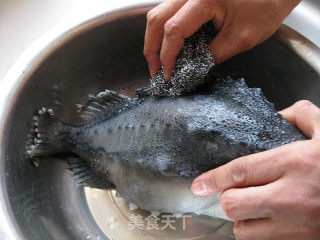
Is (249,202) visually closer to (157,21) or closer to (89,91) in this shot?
(157,21)

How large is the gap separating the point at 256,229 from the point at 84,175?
56cm

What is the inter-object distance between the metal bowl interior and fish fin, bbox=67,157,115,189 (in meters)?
0.08

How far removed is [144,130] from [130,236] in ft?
1.36

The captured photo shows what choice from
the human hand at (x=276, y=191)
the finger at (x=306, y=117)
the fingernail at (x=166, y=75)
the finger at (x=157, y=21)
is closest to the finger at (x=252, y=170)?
the human hand at (x=276, y=191)

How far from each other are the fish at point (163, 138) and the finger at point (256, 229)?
0.46 feet

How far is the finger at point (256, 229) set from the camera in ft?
2.16

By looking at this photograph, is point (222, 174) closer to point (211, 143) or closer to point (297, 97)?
point (211, 143)

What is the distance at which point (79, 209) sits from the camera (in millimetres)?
1059

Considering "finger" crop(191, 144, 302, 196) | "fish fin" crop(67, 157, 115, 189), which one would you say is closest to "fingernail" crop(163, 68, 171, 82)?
"finger" crop(191, 144, 302, 196)

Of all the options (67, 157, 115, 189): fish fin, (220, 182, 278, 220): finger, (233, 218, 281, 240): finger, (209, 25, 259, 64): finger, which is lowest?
(233, 218, 281, 240): finger

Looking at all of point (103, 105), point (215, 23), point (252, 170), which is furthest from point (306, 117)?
point (103, 105)

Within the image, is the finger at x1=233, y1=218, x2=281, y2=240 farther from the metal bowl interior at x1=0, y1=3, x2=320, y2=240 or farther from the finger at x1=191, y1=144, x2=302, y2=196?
the metal bowl interior at x1=0, y1=3, x2=320, y2=240

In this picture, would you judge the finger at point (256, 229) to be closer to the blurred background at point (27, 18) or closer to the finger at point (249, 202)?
the finger at point (249, 202)

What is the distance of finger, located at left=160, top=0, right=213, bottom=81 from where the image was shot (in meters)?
0.76
